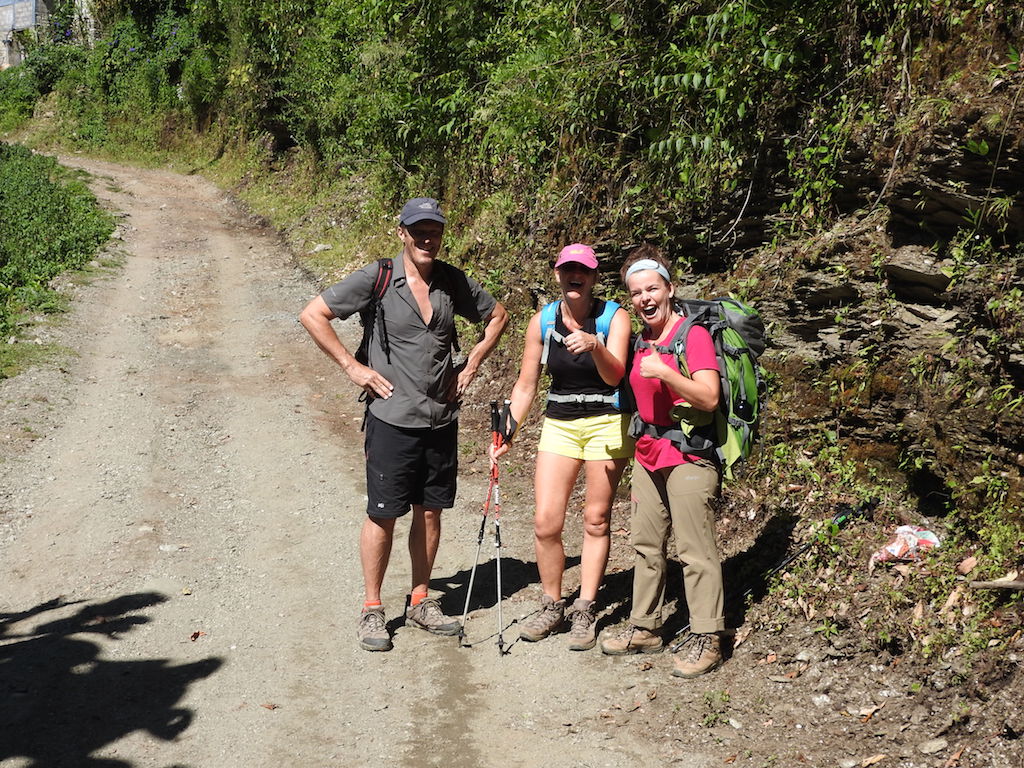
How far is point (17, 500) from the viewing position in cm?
828

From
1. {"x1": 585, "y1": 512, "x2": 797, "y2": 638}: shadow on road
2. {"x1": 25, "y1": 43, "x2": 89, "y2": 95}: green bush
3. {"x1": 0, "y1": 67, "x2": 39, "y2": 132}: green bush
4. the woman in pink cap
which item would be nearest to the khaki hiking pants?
the woman in pink cap

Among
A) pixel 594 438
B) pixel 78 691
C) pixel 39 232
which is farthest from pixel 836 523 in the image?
pixel 39 232

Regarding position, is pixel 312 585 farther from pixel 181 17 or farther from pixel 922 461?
pixel 181 17

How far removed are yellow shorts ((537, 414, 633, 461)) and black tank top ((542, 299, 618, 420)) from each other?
0.13 ft

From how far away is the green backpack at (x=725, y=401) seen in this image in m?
4.86

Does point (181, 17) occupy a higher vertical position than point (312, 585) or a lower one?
higher

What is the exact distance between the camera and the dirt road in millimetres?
4699

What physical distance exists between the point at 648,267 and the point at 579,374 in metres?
0.76

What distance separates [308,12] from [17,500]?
64.1 feet

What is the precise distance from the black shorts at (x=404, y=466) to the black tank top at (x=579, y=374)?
75 cm

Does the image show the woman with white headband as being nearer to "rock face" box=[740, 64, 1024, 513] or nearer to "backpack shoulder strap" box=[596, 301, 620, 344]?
"backpack shoulder strap" box=[596, 301, 620, 344]

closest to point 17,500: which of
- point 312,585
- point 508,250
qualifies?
point 312,585

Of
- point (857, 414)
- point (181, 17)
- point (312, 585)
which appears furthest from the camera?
point (181, 17)

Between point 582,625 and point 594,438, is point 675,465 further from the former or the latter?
point 582,625
